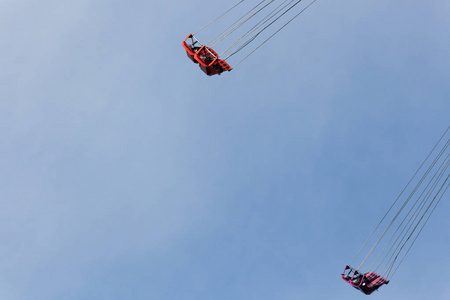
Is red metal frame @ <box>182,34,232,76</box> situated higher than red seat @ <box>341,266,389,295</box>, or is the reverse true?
red metal frame @ <box>182,34,232,76</box>

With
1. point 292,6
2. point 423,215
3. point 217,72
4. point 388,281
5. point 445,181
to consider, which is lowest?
point 388,281

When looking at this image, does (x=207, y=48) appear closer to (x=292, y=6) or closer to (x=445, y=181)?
Result: (x=292, y=6)

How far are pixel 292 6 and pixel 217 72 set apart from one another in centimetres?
1038

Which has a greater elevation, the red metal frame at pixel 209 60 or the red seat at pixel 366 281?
the red metal frame at pixel 209 60

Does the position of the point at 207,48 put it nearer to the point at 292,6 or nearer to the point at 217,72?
the point at 217,72

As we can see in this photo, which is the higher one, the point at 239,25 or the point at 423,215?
the point at 239,25

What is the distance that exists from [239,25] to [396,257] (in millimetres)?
33863

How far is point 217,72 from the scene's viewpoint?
171 feet

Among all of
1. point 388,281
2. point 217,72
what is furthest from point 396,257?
point 217,72

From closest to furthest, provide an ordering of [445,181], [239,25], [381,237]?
[239,25]
[381,237]
[445,181]

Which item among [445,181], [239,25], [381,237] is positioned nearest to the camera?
[239,25]

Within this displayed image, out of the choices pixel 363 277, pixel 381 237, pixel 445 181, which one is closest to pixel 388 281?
pixel 363 277

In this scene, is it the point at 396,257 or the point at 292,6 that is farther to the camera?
the point at 396,257

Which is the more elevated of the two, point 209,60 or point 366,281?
point 209,60
